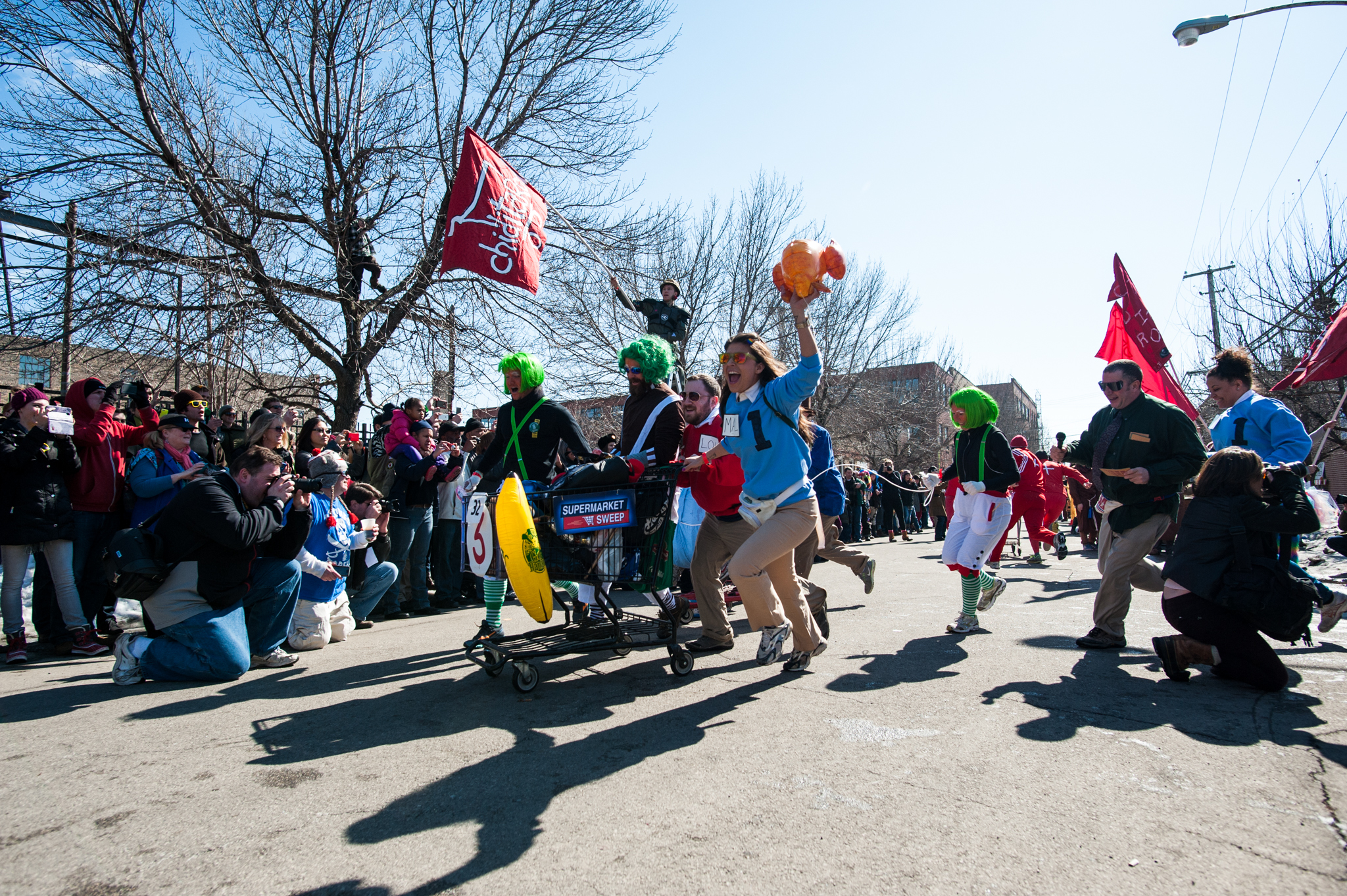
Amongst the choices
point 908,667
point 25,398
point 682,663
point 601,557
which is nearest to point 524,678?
point 601,557

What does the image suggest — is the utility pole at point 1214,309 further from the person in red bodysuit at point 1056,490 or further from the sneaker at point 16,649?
the sneaker at point 16,649

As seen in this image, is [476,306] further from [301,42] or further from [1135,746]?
[1135,746]

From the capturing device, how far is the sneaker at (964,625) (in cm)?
587

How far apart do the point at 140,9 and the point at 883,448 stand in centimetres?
3343

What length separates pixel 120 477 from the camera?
6277 mm

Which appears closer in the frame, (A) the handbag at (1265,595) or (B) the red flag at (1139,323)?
(A) the handbag at (1265,595)


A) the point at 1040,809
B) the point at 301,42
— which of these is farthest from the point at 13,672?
the point at 301,42

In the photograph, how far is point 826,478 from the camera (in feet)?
23.2

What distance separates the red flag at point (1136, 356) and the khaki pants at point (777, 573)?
6.99 metres

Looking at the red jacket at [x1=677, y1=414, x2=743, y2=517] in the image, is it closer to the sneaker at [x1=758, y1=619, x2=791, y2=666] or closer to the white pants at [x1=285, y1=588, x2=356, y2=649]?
the sneaker at [x1=758, y1=619, x2=791, y2=666]

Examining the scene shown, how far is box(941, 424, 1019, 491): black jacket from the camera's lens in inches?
238

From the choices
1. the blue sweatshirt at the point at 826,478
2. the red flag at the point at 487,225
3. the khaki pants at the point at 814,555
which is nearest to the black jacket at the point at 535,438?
the khaki pants at the point at 814,555

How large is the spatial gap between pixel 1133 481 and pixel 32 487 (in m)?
7.93

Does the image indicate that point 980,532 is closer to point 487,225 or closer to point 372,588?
point 372,588
